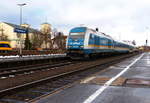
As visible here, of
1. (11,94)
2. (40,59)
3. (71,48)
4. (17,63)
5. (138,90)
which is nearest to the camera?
(11,94)

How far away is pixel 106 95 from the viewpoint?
26.5 feet

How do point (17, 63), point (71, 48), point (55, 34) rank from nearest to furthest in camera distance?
point (17, 63) → point (71, 48) → point (55, 34)

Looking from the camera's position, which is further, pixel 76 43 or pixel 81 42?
pixel 76 43

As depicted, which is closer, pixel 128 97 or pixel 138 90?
pixel 128 97

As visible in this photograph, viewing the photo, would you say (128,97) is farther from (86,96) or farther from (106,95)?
(86,96)

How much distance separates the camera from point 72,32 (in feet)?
94.8

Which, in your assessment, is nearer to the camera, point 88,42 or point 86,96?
point 86,96

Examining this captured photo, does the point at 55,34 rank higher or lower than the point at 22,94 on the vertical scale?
higher

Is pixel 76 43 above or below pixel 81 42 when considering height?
below

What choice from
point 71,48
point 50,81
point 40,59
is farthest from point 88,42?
point 50,81

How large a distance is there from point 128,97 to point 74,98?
1763 mm

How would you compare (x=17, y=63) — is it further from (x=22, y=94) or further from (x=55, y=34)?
(x=55, y=34)

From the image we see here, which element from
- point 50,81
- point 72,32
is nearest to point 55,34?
point 72,32

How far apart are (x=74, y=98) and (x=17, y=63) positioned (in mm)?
16026
